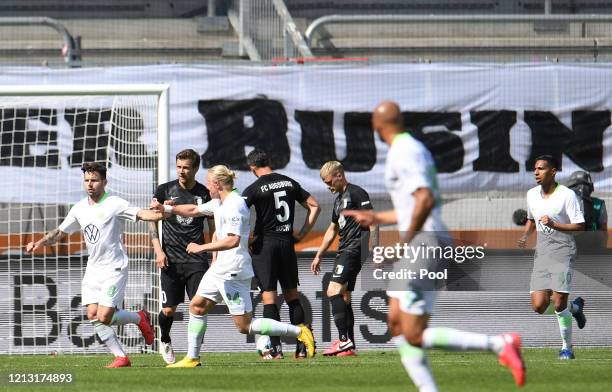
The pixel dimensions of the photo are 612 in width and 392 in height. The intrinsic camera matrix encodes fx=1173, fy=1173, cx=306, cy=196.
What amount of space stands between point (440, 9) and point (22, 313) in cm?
937

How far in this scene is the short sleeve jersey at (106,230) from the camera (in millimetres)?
11430

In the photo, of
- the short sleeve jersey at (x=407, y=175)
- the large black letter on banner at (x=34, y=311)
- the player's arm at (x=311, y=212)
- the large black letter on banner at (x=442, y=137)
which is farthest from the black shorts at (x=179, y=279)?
the short sleeve jersey at (x=407, y=175)

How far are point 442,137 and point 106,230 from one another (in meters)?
6.28

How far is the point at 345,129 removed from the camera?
53.3 ft

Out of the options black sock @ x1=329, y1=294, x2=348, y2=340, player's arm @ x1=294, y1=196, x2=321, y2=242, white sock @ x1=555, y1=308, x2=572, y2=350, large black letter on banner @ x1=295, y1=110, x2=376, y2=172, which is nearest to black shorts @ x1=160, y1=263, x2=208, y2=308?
player's arm @ x1=294, y1=196, x2=321, y2=242

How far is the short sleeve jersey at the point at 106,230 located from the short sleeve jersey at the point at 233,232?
921 mm

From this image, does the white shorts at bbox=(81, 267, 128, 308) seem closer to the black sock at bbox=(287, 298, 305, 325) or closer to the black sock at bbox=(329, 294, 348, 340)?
the black sock at bbox=(287, 298, 305, 325)

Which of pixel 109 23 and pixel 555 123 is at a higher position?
pixel 109 23

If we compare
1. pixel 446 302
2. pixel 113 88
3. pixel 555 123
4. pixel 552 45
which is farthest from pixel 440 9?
pixel 113 88

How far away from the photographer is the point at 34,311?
48.7ft

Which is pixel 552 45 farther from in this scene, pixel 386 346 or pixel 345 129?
pixel 386 346

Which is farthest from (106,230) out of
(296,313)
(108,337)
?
(296,313)

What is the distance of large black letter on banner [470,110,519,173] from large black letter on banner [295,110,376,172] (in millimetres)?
1465

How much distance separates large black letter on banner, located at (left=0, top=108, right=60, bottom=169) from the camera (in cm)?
1571
